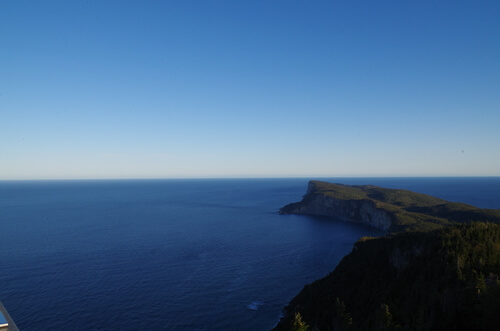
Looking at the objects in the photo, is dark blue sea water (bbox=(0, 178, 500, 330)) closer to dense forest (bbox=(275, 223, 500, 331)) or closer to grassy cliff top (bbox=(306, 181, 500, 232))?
dense forest (bbox=(275, 223, 500, 331))

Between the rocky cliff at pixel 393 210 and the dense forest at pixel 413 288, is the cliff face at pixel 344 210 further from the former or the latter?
the dense forest at pixel 413 288

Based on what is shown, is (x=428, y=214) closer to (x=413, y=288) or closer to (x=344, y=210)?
(x=344, y=210)

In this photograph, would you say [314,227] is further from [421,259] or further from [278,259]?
[421,259]

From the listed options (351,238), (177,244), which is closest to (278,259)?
(177,244)

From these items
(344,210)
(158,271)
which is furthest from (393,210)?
(158,271)

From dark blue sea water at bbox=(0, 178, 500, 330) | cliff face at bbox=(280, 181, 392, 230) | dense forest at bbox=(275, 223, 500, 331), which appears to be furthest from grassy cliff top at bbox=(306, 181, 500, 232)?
dense forest at bbox=(275, 223, 500, 331)

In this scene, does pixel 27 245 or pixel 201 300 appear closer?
pixel 201 300

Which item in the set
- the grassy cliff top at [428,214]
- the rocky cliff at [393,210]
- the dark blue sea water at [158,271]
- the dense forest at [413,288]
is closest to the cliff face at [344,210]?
the rocky cliff at [393,210]
